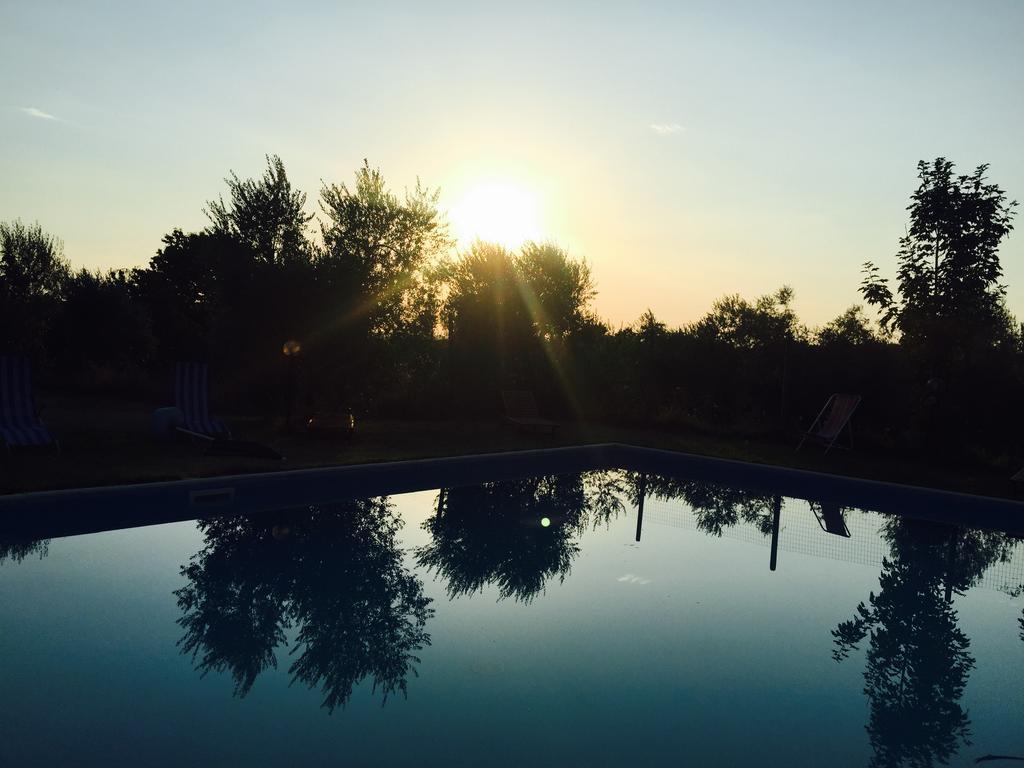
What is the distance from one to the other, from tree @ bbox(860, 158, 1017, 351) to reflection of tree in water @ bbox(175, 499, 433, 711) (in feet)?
40.7

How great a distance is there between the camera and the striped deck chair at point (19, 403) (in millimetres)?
10750

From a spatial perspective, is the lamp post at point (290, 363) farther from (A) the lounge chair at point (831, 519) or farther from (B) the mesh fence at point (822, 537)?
(A) the lounge chair at point (831, 519)

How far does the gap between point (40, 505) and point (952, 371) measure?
1647 cm

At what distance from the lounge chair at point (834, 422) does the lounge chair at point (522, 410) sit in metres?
5.98

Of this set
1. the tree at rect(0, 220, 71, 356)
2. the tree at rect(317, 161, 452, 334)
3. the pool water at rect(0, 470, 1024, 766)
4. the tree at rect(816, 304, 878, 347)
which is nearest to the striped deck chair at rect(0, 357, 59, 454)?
the pool water at rect(0, 470, 1024, 766)

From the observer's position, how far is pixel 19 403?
11.2 m

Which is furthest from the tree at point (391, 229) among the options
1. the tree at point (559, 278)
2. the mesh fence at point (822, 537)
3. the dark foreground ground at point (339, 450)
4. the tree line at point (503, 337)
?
the mesh fence at point (822, 537)

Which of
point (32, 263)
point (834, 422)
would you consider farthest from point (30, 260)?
point (834, 422)

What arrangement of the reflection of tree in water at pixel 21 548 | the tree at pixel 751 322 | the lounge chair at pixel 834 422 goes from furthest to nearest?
the tree at pixel 751 322 → the lounge chair at pixel 834 422 → the reflection of tree in water at pixel 21 548

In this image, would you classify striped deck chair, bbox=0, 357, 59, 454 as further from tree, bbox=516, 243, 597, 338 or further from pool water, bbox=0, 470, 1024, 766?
tree, bbox=516, 243, 597, 338

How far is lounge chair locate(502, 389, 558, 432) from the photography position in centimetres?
1730

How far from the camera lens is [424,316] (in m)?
25.0

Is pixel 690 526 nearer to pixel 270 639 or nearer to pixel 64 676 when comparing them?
pixel 270 639

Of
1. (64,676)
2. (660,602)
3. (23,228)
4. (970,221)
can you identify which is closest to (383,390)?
(660,602)
